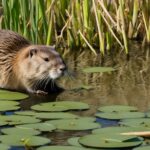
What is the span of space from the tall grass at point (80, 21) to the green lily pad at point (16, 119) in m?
2.23

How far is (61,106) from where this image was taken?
6070 mm

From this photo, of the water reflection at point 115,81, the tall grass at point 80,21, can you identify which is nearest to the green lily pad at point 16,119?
the water reflection at point 115,81

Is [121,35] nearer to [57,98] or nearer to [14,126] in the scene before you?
[57,98]

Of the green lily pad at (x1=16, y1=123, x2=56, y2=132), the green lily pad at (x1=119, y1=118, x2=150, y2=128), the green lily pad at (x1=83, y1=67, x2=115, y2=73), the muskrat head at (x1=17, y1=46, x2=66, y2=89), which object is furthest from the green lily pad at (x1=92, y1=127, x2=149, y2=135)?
the green lily pad at (x1=83, y1=67, x2=115, y2=73)

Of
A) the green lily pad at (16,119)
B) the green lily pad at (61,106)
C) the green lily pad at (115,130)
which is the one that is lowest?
the green lily pad at (115,130)

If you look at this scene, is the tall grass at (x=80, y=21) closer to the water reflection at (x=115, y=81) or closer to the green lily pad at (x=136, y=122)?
the water reflection at (x=115, y=81)

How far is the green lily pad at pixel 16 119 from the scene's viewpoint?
5497mm

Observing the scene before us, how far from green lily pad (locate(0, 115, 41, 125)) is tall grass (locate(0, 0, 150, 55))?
2.23 metres

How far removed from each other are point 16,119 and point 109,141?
0.95 m

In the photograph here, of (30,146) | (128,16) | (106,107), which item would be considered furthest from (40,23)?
(30,146)

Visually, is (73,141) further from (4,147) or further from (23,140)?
(4,147)

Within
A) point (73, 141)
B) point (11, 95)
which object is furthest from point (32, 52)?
point (73, 141)

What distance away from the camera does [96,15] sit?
839 cm

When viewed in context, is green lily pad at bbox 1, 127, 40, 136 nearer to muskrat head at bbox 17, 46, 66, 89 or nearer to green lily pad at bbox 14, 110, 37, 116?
green lily pad at bbox 14, 110, 37, 116
